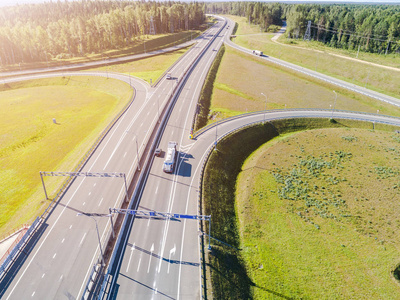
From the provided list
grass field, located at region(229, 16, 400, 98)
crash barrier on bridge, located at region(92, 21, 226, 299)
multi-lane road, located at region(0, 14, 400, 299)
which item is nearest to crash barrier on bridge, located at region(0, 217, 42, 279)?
multi-lane road, located at region(0, 14, 400, 299)

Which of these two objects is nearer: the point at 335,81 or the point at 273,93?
the point at 273,93

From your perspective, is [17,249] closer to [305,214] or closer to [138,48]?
[305,214]

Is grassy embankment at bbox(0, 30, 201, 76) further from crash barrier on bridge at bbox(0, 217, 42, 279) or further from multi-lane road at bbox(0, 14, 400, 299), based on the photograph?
crash barrier on bridge at bbox(0, 217, 42, 279)

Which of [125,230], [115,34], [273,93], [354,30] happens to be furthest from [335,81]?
[115,34]


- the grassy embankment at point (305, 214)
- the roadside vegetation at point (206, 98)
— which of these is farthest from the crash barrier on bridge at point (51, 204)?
the grassy embankment at point (305, 214)

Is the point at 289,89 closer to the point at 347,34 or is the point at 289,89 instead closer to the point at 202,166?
the point at 202,166

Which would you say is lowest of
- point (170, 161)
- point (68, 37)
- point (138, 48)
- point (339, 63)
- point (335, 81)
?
point (170, 161)

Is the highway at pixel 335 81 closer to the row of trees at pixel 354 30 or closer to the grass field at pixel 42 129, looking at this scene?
the row of trees at pixel 354 30
